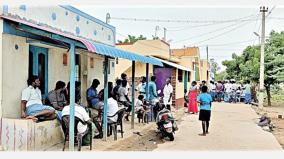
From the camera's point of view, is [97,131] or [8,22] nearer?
[8,22]

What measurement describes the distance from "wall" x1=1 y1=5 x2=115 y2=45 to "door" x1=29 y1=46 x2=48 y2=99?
2.30 feet

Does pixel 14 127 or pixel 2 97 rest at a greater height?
pixel 2 97

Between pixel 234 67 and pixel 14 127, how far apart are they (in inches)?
1471

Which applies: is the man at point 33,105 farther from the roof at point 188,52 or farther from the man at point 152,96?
the roof at point 188,52

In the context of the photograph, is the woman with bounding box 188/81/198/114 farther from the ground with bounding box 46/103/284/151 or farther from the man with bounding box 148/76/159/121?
the ground with bounding box 46/103/284/151

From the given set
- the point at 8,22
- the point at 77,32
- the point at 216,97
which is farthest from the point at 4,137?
the point at 216,97

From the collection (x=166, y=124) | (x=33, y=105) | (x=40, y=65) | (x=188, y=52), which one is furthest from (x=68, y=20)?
(x=188, y=52)

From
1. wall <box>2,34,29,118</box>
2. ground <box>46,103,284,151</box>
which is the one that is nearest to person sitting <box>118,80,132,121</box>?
ground <box>46,103,284,151</box>

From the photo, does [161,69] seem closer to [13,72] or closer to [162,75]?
[162,75]

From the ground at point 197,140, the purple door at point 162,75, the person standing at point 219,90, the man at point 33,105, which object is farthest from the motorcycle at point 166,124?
the person standing at point 219,90

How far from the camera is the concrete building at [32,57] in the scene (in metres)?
7.54

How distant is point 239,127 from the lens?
1430cm

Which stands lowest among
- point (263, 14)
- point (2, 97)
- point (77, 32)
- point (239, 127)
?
point (239, 127)
